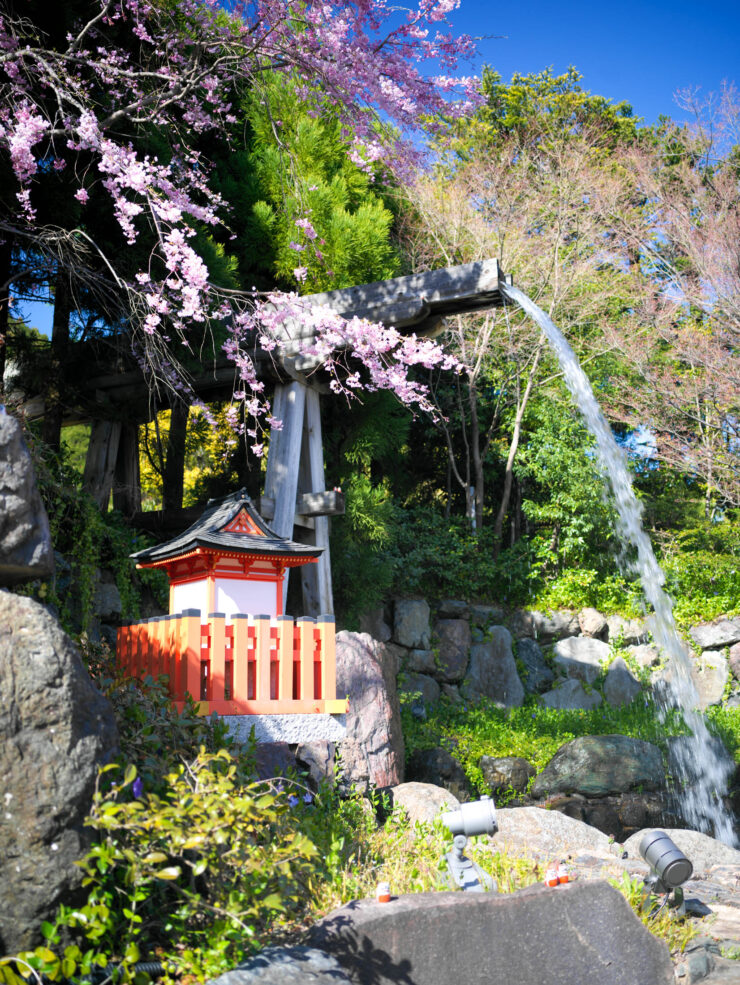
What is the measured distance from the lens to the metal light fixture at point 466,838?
4.05 metres

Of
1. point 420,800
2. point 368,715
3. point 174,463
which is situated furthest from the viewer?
point 174,463

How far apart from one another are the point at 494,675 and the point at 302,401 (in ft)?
20.6

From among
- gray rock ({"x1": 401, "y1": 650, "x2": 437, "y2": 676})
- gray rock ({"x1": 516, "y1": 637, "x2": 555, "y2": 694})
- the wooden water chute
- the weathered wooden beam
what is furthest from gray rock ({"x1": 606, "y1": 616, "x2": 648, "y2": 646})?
the wooden water chute

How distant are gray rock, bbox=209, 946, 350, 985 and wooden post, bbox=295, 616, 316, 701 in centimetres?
218

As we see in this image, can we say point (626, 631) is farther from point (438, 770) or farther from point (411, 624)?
point (438, 770)

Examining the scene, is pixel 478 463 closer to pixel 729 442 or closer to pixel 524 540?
pixel 524 540

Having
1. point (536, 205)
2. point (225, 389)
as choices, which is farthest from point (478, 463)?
point (225, 389)

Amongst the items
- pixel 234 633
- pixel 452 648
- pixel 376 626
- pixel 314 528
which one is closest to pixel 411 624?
pixel 376 626

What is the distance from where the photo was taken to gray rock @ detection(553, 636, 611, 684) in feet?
43.8

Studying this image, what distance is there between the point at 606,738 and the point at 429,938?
700 centimetres

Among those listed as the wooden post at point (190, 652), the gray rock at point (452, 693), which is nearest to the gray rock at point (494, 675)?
the gray rock at point (452, 693)

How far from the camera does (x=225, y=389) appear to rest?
33.4 feet

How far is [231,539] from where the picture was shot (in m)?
5.21

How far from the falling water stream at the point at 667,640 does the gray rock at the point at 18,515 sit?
5.30 metres
